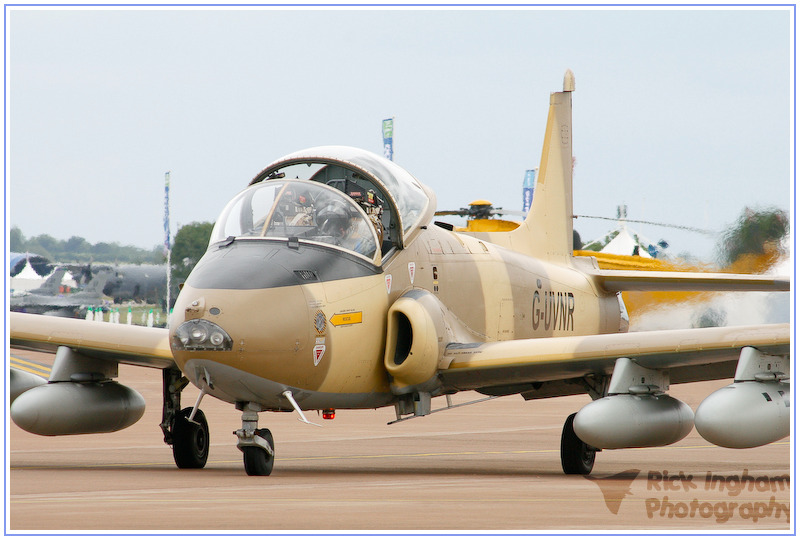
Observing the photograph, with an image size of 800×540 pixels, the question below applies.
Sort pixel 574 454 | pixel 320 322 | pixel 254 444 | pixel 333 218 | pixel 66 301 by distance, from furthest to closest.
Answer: pixel 66 301, pixel 574 454, pixel 333 218, pixel 254 444, pixel 320 322

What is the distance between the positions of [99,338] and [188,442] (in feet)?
5.14

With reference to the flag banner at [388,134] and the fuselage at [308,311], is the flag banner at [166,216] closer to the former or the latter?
the flag banner at [388,134]

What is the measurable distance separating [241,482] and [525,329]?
18.9 feet

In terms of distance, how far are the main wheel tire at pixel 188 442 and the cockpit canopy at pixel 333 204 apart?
8.45ft

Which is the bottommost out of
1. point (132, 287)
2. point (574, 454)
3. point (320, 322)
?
point (132, 287)

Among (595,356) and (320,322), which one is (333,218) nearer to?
(320,322)

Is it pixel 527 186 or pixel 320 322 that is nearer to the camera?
pixel 320 322

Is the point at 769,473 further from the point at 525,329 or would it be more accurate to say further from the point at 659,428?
the point at 525,329

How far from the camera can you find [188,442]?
14094 mm

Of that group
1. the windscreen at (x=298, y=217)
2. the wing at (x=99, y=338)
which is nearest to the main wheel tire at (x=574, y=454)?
the windscreen at (x=298, y=217)

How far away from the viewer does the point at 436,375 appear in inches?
535

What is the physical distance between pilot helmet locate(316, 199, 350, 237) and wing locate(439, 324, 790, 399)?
196 centimetres
